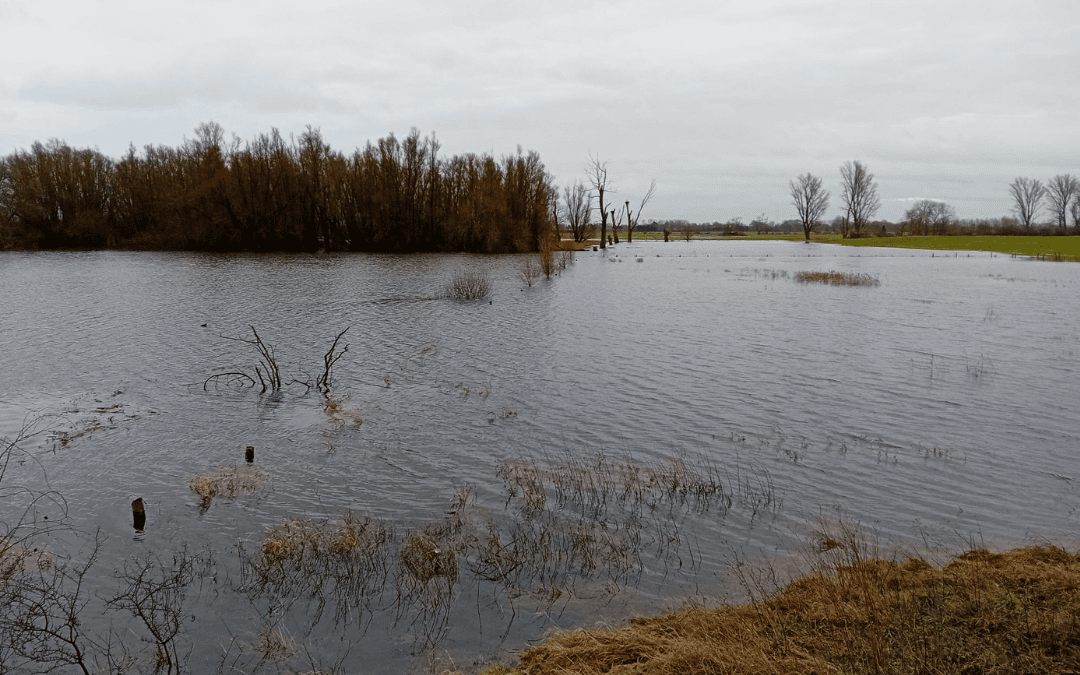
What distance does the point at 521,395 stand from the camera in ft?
52.5

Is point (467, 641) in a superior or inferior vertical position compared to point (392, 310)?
inferior

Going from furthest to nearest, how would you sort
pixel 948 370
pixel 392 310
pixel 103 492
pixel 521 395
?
pixel 392 310
pixel 948 370
pixel 521 395
pixel 103 492

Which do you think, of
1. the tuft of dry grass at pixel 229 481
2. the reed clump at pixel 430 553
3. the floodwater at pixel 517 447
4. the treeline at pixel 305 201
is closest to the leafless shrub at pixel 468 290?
the floodwater at pixel 517 447

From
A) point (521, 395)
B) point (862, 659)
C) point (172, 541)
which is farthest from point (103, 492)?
point (862, 659)

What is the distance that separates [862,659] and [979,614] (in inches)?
60.9

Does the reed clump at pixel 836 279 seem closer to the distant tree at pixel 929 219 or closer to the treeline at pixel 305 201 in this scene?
the treeline at pixel 305 201

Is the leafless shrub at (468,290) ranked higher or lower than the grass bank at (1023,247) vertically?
lower

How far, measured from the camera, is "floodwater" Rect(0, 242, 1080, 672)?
722cm

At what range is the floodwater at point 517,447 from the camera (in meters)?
7.22

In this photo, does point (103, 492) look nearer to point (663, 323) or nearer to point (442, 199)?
point (663, 323)

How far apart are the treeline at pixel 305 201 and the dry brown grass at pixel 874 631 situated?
71.6 metres

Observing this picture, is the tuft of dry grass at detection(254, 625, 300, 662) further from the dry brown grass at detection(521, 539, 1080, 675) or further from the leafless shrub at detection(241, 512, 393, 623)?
the dry brown grass at detection(521, 539, 1080, 675)

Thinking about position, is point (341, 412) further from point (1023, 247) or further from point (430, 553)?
point (1023, 247)

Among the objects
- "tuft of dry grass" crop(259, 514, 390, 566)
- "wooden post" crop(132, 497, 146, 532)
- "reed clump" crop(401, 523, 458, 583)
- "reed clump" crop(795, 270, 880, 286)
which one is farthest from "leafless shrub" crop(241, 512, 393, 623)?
"reed clump" crop(795, 270, 880, 286)
